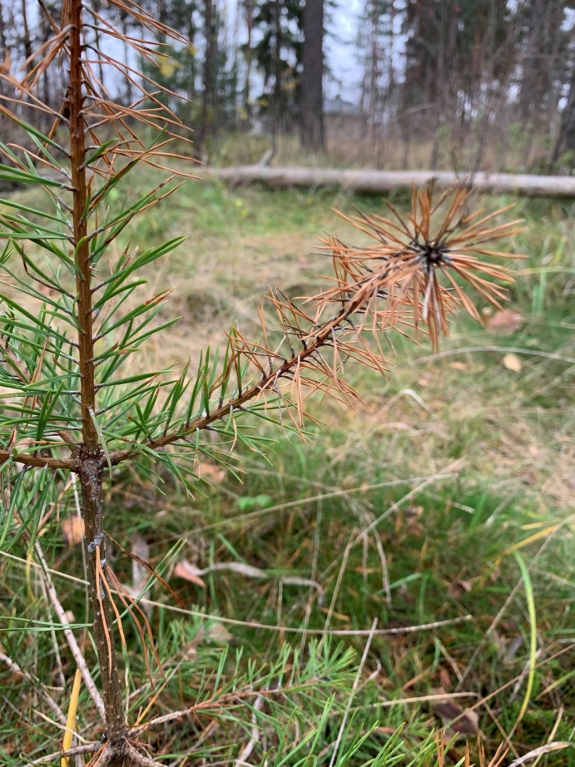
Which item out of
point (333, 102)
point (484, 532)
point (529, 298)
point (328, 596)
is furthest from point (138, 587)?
point (333, 102)

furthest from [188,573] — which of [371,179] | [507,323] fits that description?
[371,179]

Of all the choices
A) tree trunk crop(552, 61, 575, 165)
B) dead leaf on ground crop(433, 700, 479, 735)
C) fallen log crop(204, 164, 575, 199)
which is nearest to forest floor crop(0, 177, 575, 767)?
dead leaf on ground crop(433, 700, 479, 735)

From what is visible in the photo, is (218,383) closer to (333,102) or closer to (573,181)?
(573,181)

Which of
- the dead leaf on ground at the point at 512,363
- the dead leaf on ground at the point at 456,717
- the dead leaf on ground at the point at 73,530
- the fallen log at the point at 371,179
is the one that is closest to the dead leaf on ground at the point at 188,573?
the dead leaf on ground at the point at 73,530

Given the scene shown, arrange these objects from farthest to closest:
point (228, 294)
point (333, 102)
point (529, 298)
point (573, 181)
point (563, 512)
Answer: point (333, 102) < point (573, 181) < point (529, 298) < point (228, 294) < point (563, 512)

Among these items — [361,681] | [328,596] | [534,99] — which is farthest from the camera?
[534,99]

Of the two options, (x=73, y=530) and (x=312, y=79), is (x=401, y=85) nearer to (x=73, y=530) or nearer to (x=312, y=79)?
(x=312, y=79)
